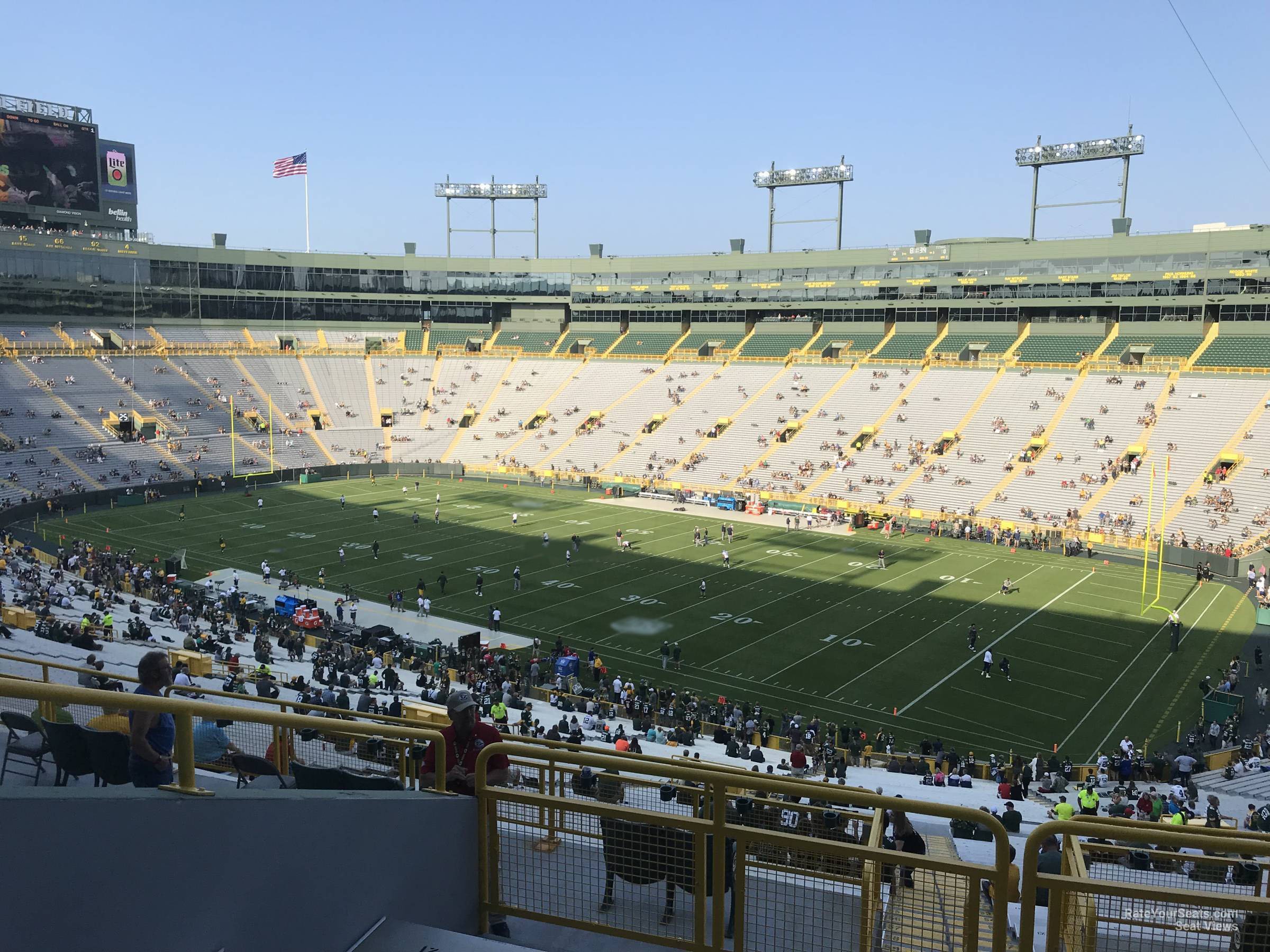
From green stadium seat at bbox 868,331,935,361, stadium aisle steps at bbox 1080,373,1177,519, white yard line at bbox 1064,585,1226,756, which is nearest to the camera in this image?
white yard line at bbox 1064,585,1226,756

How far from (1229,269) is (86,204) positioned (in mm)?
78333

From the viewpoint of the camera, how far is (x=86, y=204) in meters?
72.0

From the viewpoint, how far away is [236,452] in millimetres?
65250

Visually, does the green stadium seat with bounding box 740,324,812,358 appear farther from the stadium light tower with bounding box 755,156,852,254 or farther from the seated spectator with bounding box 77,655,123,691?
the seated spectator with bounding box 77,655,123,691

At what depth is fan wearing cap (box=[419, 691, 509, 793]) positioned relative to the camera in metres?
5.66

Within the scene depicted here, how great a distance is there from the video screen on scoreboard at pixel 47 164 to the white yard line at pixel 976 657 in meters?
69.0

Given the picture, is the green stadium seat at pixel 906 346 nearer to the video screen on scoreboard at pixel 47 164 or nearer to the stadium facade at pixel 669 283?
the stadium facade at pixel 669 283

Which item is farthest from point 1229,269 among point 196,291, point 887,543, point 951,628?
point 196,291

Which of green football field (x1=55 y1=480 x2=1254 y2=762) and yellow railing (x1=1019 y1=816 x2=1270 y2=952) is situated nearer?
yellow railing (x1=1019 y1=816 x2=1270 y2=952)

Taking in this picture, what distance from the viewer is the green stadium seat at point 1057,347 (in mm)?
63438

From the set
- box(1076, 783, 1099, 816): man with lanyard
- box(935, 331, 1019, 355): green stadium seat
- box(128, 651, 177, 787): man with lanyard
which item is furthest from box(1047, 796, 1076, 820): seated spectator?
box(935, 331, 1019, 355): green stadium seat

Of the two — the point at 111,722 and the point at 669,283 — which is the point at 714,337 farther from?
the point at 111,722

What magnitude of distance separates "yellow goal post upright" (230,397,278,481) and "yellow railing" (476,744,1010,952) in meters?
59.9

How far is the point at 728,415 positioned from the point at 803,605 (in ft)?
108
